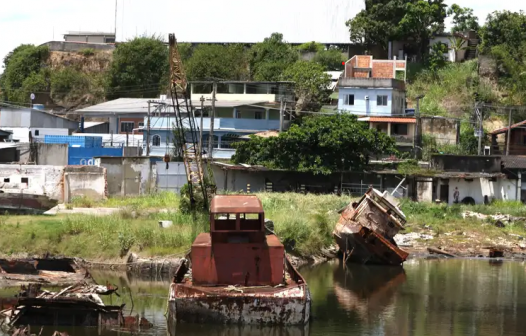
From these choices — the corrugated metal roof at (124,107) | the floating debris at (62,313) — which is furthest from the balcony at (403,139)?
the floating debris at (62,313)

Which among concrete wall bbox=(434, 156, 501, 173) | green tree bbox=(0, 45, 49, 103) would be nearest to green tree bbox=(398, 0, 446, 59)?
concrete wall bbox=(434, 156, 501, 173)

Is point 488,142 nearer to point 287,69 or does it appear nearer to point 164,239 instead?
point 287,69

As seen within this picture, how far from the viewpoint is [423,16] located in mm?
81250

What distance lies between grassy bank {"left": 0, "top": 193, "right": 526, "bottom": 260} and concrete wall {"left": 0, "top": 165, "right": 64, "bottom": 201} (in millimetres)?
3014

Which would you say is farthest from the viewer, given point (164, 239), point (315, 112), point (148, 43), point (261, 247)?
point (148, 43)

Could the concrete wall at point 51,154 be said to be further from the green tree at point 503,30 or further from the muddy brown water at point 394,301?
the green tree at point 503,30

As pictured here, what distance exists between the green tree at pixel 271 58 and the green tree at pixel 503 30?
17859 millimetres

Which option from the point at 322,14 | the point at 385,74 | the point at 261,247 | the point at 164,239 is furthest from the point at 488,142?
the point at 261,247

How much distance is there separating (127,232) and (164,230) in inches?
61.9

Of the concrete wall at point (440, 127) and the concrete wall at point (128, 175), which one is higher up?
the concrete wall at point (440, 127)

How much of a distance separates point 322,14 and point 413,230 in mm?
45780

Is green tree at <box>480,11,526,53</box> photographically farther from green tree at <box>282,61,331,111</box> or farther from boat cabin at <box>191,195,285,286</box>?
boat cabin at <box>191,195,285,286</box>

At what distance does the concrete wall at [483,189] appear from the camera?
57.7m

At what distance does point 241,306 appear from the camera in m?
26.2
